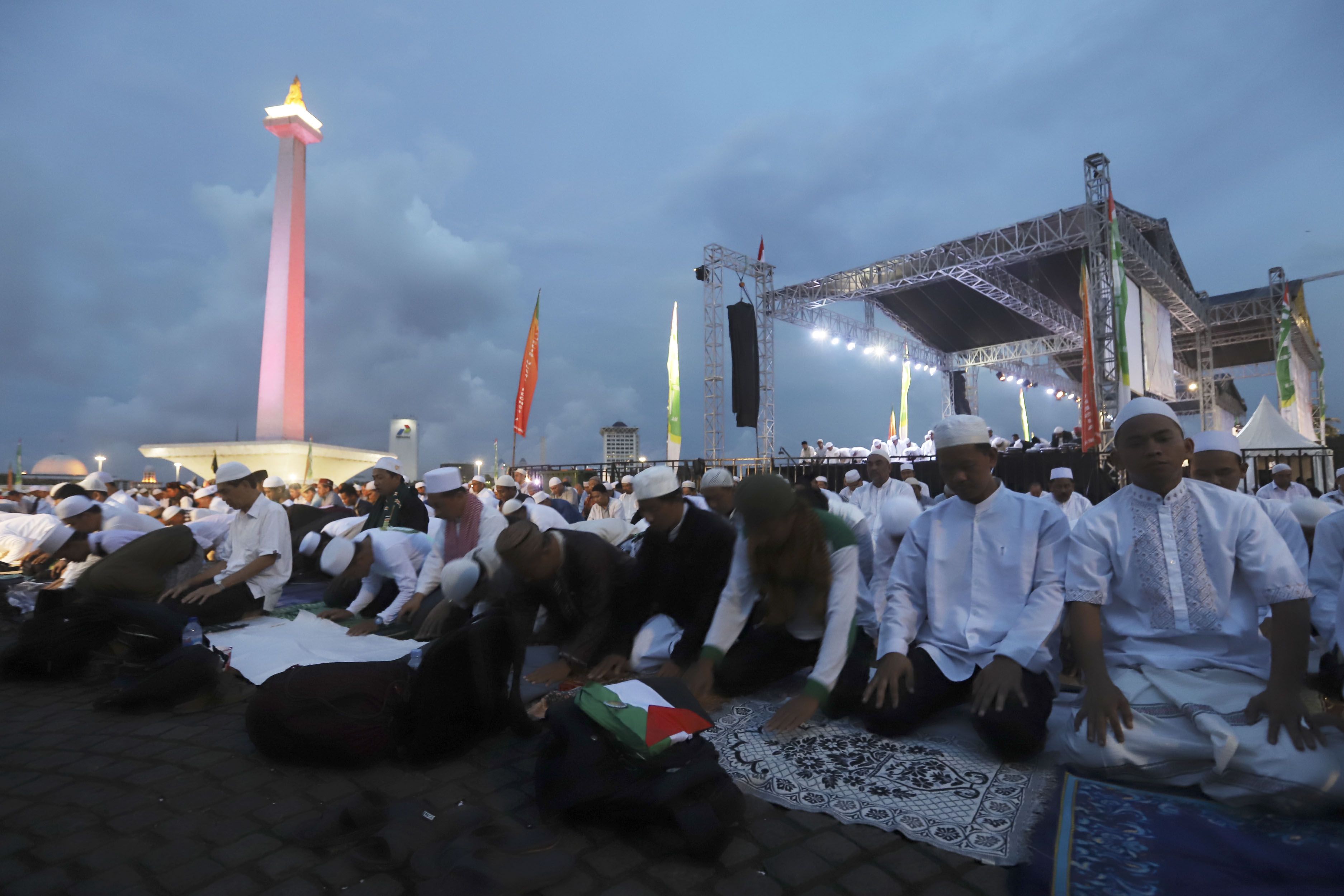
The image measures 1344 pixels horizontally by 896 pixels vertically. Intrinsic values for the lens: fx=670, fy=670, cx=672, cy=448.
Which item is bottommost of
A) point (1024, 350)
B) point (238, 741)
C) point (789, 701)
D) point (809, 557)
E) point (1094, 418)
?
point (238, 741)

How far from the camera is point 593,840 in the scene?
1830 mm

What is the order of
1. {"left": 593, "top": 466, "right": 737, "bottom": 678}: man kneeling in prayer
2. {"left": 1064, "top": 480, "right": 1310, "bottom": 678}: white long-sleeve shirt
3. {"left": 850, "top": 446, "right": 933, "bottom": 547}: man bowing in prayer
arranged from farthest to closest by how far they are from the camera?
{"left": 850, "top": 446, "right": 933, "bottom": 547}: man bowing in prayer
{"left": 593, "top": 466, "right": 737, "bottom": 678}: man kneeling in prayer
{"left": 1064, "top": 480, "right": 1310, "bottom": 678}: white long-sleeve shirt

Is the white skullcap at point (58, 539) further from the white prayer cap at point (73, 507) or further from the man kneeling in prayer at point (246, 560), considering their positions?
the man kneeling in prayer at point (246, 560)

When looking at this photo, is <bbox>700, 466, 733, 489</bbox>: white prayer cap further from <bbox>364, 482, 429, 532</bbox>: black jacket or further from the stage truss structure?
the stage truss structure

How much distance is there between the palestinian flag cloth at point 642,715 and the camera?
191 cm

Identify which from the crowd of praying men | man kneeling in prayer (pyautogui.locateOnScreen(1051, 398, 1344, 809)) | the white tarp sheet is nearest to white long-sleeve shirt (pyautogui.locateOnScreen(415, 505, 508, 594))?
the crowd of praying men

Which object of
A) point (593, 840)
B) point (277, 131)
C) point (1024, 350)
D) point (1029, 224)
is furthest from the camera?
point (277, 131)

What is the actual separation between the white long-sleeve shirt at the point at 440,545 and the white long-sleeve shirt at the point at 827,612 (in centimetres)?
194

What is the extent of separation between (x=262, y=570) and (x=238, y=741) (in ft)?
7.90

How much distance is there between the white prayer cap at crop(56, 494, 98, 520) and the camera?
14.4 ft

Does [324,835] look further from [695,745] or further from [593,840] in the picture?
[695,745]

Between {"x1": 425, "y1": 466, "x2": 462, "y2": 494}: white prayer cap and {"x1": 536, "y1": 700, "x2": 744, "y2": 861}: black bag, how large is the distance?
2.50 metres

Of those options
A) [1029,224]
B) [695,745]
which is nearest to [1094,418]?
[1029,224]

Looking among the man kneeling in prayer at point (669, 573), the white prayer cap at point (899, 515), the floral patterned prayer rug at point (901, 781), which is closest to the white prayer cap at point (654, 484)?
the man kneeling in prayer at point (669, 573)
